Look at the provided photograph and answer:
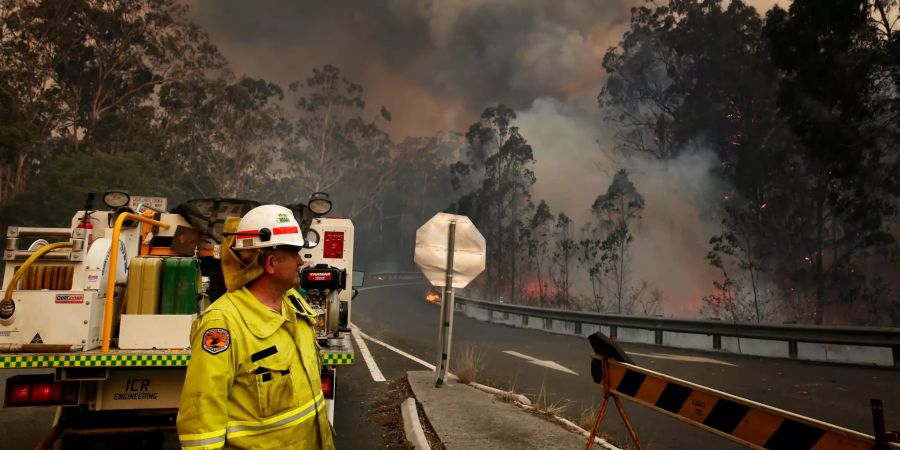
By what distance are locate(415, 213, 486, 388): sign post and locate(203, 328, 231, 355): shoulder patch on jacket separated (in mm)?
5503

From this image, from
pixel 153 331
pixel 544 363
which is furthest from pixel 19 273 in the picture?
pixel 544 363

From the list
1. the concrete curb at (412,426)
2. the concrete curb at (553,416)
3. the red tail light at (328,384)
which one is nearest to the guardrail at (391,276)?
the concrete curb at (553,416)

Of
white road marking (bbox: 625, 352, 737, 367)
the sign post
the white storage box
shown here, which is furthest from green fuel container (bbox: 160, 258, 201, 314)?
white road marking (bbox: 625, 352, 737, 367)

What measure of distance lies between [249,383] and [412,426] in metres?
3.70

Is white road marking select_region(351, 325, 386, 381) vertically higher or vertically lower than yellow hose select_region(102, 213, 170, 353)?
lower

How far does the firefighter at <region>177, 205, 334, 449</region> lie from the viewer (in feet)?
6.69

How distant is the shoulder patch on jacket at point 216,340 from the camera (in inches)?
81.8

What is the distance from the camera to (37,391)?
3893mm

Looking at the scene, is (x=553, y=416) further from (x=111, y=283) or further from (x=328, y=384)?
(x=111, y=283)

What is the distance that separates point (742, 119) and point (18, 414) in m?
34.7

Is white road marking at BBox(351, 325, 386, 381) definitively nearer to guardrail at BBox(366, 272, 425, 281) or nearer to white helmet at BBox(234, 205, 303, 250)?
white helmet at BBox(234, 205, 303, 250)

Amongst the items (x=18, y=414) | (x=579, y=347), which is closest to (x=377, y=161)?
(x=579, y=347)

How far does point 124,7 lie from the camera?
110 ft

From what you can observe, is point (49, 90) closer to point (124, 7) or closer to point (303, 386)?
point (124, 7)
